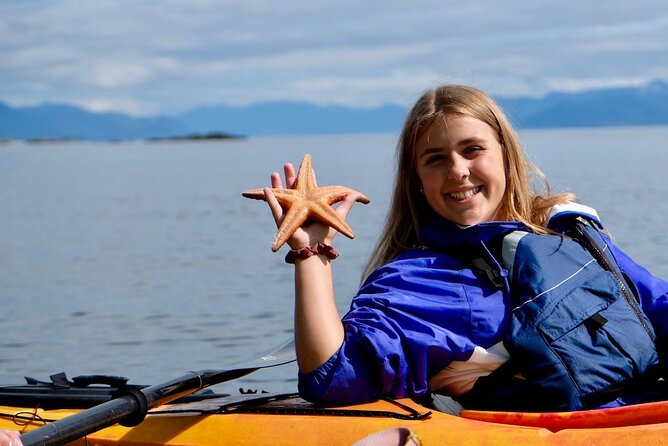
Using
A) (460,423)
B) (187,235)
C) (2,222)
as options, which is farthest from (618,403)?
(2,222)

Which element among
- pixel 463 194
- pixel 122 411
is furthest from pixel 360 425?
pixel 463 194

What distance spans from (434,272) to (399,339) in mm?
274

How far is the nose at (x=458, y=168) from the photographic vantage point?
3582 millimetres

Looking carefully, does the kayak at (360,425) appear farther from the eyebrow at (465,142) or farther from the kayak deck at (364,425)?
the eyebrow at (465,142)

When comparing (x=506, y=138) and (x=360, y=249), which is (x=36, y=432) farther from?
(x=360, y=249)

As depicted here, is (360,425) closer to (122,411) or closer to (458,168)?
(122,411)

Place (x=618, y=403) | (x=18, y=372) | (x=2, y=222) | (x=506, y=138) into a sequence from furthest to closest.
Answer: (x=2, y=222) < (x=18, y=372) < (x=506, y=138) < (x=618, y=403)

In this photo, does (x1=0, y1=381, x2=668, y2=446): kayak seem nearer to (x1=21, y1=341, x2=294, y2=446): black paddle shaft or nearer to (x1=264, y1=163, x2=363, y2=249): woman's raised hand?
(x1=21, y1=341, x2=294, y2=446): black paddle shaft

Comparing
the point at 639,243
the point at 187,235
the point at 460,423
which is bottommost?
the point at 460,423

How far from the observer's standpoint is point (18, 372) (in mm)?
8805

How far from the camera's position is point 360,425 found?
3.30m

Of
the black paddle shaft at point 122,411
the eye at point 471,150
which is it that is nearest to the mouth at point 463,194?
the eye at point 471,150

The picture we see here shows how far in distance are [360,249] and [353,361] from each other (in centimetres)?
1247

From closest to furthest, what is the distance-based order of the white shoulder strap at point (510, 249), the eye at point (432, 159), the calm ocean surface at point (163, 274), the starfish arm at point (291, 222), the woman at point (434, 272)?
the starfish arm at point (291, 222)
the woman at point (434, 272)
the white shoulder strap at point (510, 249)
the eye at point (432, 159)
the calm ocean surface at point (163, 274)
